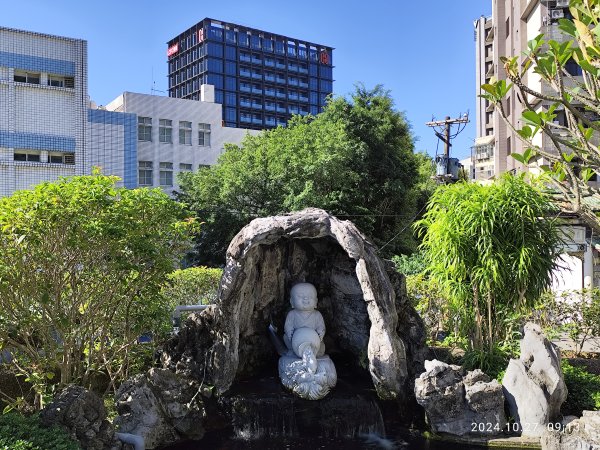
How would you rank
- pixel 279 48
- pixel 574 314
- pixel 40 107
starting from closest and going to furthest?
1. pixel 574 314
2. pixel 40 107
3. pixel 279 48

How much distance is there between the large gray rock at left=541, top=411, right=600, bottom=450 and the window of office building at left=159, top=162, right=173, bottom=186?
25.4 meters

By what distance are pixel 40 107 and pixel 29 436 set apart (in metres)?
20.3

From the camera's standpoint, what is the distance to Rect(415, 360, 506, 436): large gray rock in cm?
→ 580

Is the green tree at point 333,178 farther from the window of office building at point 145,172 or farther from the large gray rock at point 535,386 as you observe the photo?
the large gray rock at point 535,386

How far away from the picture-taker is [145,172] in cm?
2761

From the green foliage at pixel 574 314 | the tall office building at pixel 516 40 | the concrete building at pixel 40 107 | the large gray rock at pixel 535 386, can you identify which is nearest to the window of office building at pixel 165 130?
the concrete building at pixel 40 107

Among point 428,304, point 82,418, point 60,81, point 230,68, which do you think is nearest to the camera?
point 82,418

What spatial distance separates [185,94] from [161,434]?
70135 mm

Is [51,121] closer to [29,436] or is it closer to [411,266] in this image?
[411,266]

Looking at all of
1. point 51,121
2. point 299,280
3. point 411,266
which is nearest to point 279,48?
point 51,121

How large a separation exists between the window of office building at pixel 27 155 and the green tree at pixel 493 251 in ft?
61.5

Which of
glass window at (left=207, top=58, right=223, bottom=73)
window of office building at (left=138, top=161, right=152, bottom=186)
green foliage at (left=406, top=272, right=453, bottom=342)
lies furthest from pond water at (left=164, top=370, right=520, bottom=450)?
glass window at (left=207, top=58, right=223, bottom=73)

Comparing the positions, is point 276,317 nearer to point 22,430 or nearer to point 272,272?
point 272,272

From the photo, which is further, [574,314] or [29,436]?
[574,314]
